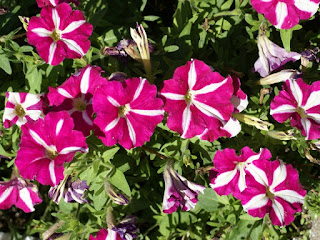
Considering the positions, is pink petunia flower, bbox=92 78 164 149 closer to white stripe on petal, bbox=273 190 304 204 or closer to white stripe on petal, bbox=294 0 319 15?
white stripe on petal, bbox=273 190 304 204

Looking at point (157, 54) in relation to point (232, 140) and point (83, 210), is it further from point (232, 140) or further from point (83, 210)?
point (83, 210)

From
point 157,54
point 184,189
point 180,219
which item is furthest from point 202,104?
point 180,219

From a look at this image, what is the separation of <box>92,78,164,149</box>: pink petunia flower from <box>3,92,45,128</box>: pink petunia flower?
0.39m

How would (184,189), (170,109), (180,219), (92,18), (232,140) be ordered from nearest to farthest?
(170,109) → (184,189) → (92,18) → (232,140) → (180,219)

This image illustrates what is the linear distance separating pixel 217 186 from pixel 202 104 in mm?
430

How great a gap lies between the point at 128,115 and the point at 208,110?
334 mm

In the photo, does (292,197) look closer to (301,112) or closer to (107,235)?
(301,112)

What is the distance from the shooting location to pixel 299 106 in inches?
72.6

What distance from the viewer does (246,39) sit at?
2.38 meters

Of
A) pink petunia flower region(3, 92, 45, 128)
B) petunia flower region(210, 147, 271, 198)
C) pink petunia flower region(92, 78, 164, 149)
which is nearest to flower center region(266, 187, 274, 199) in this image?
petunia flower region(210, 147, 271, 198)

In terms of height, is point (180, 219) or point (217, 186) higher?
point (217, 186)

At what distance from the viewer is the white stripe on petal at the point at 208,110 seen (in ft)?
5.39

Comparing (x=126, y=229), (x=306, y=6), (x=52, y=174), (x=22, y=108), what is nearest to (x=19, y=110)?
(x=22, y=108)

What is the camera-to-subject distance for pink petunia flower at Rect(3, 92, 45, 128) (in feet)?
5.98
